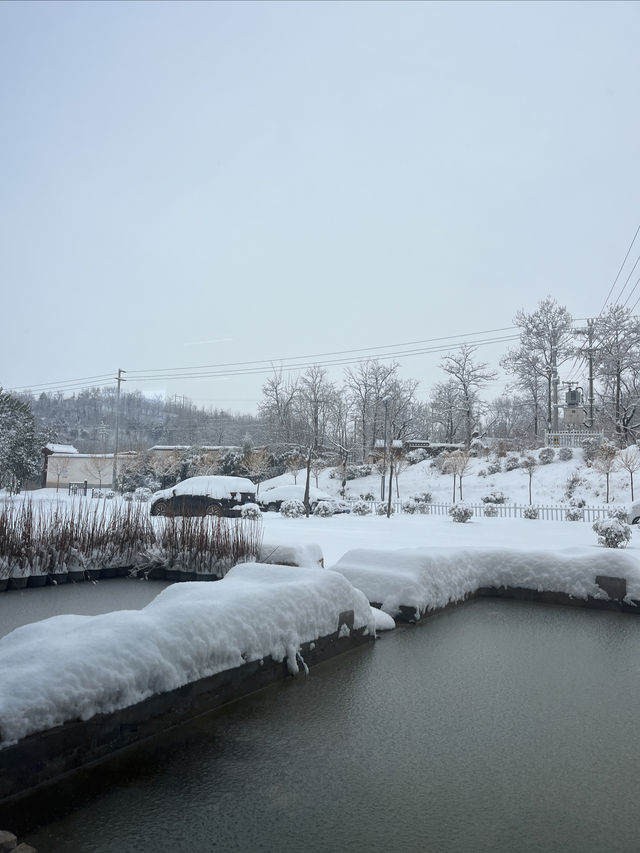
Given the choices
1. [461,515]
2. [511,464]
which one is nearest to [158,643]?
[461,515]

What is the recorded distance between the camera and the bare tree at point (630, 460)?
21256 mm

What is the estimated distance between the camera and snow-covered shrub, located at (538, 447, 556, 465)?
87.0 ft

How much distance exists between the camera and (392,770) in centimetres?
292

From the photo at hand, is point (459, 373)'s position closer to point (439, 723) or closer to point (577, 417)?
point (577, 417)

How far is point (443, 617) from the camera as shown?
6.26m

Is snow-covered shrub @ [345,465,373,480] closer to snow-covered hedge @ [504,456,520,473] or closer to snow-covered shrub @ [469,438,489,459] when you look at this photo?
snow-covered shrub @ [469,438,489,459]

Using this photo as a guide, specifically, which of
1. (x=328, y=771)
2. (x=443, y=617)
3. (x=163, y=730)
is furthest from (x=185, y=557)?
(x=328, y=771)

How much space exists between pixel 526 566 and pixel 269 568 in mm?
3528

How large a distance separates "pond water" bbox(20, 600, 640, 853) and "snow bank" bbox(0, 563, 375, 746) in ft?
1.01

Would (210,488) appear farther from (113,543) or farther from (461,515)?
(113,543)

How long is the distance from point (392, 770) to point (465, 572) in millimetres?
4248

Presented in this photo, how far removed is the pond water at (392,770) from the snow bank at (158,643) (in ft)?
1.01

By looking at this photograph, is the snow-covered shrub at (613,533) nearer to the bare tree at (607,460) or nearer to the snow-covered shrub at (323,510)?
the snow-covered shrub at (323,510)

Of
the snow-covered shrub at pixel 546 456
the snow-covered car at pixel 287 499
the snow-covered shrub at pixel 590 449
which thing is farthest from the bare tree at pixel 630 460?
the snow-covered car at pixel 287 499
